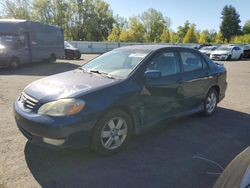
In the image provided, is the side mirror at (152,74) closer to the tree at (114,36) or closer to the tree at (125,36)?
the tree at (125,36)

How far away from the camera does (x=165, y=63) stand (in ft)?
16.4

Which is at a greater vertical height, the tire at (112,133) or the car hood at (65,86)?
the car hood at (65,86)

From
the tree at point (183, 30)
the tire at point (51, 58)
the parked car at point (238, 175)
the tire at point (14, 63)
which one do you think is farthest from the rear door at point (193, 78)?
the tree at point (183, 30)

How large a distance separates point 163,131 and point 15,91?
5.29 meters

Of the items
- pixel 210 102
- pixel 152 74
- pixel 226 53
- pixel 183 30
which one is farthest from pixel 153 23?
pixel 152 74

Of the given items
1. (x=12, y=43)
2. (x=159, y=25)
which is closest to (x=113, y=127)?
(x=12, y=43)

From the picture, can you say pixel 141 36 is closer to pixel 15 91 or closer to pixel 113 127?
pixel 15 91

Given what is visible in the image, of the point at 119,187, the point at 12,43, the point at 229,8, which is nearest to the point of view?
the point at 119,187

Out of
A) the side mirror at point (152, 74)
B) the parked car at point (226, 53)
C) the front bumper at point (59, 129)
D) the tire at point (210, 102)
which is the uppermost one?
the side mirror at point (152, 74)

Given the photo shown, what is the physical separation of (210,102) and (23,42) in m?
11.8

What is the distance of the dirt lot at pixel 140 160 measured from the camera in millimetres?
3416

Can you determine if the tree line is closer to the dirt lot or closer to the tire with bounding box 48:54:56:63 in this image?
the tire with bounding box 48:54:56:63

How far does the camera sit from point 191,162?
3986 millimetres

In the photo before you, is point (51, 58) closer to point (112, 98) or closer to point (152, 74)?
point (152, 74)
